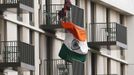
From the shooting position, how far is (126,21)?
60.9 meters

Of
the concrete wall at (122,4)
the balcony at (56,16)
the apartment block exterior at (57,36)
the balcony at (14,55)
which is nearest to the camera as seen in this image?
the balcony at (14,55)

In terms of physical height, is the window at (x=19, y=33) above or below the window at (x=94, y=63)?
above

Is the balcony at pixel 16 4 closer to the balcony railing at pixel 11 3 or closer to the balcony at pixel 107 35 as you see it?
the balcony railing at pixel 11 3

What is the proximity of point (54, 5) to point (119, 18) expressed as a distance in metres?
11.5

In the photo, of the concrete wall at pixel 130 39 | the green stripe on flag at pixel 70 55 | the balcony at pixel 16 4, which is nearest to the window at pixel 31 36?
the balcony at pixel 16 4

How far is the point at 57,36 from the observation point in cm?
4966

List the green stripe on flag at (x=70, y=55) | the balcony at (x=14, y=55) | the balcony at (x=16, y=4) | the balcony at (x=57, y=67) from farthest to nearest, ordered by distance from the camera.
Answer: the balcony at (x=57, y=67), the balcony at (x=14, y=55), the balcony at (x=16, y=4), the green stripe on flag at (x=70, y=55)

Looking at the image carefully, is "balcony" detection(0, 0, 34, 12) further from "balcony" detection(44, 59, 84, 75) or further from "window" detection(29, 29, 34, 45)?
"balcony" detection(44, 59, 84, 75)

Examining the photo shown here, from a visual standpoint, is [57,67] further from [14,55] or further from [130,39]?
[130,39]

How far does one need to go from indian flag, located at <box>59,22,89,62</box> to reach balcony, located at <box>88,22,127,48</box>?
11.8 meters

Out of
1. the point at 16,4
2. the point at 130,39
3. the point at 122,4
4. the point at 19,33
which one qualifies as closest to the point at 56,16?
the point at 19,33

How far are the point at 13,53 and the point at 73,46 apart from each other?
2848mm

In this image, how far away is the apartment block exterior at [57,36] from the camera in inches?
1733

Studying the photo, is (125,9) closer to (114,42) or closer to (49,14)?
(114,42)
